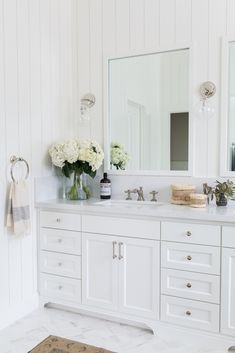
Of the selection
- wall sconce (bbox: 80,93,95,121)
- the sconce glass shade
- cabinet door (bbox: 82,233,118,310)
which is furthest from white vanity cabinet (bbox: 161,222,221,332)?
wall sconce (bbox: 80,93,95,121)

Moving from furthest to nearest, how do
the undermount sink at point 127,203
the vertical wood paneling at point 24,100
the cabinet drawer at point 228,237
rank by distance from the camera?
1. the undermount sink at point 127,203
2. the vertical wood paneling at point 24,100
3. the cabinet drawer at point 228,237

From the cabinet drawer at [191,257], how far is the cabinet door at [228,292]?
0.15ft

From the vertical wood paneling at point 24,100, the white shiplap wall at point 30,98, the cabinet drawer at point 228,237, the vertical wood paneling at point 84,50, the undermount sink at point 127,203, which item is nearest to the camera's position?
the cabinet drawer at point 228,237

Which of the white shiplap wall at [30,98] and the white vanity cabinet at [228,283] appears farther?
the white shiplap wall at [30,98]

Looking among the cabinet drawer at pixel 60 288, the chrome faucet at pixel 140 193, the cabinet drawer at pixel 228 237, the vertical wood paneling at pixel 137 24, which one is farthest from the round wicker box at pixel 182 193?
the vertical wood paneling at pixel 137 24

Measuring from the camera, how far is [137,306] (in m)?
2.23

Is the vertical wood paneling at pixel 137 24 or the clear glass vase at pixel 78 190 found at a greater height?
the vertical wood paneling at pixel 137 24

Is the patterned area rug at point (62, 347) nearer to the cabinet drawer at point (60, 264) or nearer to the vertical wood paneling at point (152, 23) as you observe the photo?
the cabinet drawer at point (60, 264)

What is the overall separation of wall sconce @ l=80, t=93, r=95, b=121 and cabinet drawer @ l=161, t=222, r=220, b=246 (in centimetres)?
124

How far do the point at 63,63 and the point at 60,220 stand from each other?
1320 millimetres

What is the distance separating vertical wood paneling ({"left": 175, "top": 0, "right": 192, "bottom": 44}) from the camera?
2.43 metres

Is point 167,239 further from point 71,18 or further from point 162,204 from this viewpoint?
Result: point 71,18

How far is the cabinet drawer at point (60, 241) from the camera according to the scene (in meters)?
2.41

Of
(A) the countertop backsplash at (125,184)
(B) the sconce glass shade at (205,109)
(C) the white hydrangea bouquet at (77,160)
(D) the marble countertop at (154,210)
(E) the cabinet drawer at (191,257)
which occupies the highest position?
(B) the sconce glass shade at (205,109)
